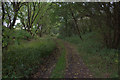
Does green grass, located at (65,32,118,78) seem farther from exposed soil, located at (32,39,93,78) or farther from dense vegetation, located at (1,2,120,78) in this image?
exposed soil, located at (32,39,93,78)

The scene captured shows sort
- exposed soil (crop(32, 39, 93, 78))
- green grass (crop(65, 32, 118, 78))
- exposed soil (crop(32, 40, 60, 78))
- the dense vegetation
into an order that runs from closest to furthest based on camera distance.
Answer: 1. the dense vegetation
2. green grass (crop(65, 32, 118, 78))
3. exposed soil (crop(32, 39, 93, 78))
4. exposed soil (crop(32, 40, 60, 78))

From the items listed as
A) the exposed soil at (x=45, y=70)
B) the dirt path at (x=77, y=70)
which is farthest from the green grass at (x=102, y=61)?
the exposed soil at (x=45, y=70)

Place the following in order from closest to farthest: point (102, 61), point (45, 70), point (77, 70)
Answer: point (77, 70), point (45, 70), point (102, 61)

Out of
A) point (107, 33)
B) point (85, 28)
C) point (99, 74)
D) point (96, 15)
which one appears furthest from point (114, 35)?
point (85, 28)

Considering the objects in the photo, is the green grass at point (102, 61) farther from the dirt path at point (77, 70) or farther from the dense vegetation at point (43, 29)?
the dirt path at point (77, 70)

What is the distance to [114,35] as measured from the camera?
888cm

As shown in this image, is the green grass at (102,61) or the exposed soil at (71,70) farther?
the exposed soil at (71,70)

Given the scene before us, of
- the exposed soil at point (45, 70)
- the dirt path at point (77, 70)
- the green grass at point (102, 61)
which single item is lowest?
the exposed soil at point (45, 70)

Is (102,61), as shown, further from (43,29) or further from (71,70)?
(43,29)

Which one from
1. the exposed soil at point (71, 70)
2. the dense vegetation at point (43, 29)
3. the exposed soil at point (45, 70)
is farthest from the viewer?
the exposed soil at point (45, 70)

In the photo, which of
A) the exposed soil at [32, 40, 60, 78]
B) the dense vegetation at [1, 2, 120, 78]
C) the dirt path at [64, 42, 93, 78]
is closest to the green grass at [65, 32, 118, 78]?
the dense vegetation at [1, 2, 120, 78]

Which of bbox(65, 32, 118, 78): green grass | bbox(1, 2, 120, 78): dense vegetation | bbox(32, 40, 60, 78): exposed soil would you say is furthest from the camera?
bbox(32, 40, 60, 78): exposed soil

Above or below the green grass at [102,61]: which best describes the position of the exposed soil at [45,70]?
below

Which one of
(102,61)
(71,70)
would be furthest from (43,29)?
(102,61)
